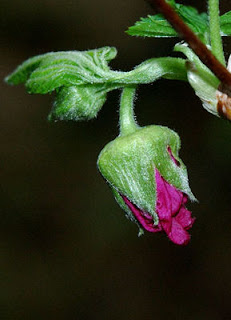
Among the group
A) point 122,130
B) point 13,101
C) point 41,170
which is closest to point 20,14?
point 13,101

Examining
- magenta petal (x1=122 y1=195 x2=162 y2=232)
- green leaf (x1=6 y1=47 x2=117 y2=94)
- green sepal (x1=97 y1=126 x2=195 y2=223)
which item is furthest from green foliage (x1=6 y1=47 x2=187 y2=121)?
magenta petal (x1=122 y1=195 x2=162 y2=232)

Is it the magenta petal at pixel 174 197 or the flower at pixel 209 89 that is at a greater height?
the flower at pixel 209 89

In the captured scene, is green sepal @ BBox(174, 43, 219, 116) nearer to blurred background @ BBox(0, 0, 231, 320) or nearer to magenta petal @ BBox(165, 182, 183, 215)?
magenta petal @ BBox(165, 182, 183, 215)

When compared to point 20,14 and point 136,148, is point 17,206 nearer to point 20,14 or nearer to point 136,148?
point 20,14

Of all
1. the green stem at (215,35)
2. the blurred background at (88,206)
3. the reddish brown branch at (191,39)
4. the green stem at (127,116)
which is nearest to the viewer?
the reddish brown branch at (191,39)

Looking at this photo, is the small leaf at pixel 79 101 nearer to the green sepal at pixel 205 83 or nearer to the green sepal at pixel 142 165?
the green sepal at pixel 142 165

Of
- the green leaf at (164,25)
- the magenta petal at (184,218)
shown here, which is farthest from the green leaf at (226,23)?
the magenta petal at (184,218)

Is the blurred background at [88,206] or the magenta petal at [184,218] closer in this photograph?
the magenta petal at [184,218]
